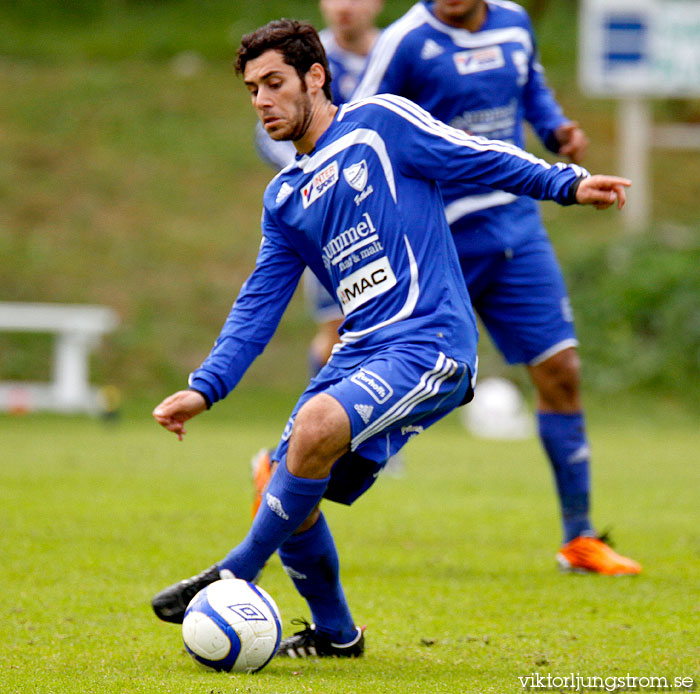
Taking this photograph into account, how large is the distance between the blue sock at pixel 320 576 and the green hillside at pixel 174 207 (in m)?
10.6

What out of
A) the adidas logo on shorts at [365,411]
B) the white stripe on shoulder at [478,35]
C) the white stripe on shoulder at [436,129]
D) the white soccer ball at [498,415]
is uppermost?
the white stripe on shoulder at [478,35]

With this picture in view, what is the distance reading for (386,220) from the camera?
12.8 feet

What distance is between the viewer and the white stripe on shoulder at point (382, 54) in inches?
217

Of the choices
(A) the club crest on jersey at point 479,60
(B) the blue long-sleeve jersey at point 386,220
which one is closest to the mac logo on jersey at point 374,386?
(B) the blue long-sleeve jersey at point 386,220

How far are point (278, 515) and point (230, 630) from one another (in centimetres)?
35

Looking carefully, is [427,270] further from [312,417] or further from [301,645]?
[301,645]

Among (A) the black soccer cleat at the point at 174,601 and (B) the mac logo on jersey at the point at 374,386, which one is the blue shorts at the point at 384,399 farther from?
(A) the black soccer cleat at the point at 174,601

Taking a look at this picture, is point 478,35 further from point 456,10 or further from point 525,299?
point 525,299

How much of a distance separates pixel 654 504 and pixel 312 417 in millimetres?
4468

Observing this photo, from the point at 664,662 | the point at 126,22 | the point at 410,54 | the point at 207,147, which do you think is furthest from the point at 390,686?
the point at 126,22

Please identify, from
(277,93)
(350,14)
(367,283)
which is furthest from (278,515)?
(350,14)

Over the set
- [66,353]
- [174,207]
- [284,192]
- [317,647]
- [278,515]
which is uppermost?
[284,192]

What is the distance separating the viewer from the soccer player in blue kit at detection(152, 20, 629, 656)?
3.77 metres

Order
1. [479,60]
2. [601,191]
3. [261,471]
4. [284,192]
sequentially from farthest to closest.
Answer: [479,60] → [261,471] → [284,192] → [601,191]
